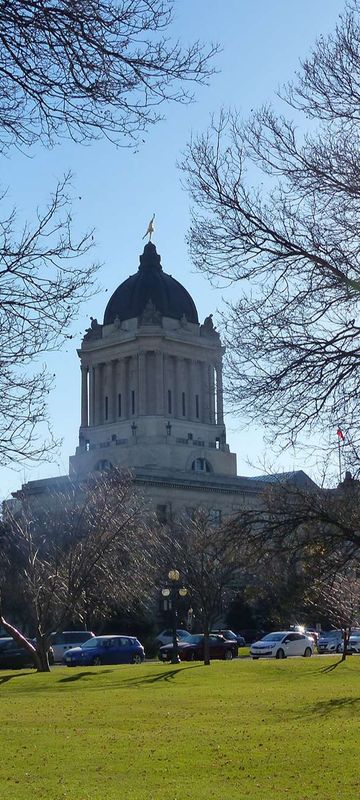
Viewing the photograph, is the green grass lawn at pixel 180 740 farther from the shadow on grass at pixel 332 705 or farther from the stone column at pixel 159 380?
the stone column at pixel 159 380

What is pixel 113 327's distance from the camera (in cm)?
10831

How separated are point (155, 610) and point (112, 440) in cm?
2977

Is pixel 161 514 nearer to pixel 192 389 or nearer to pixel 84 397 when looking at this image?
pixel 192 389

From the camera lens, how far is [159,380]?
4063 inches

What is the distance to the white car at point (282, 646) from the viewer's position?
50469 millimetres

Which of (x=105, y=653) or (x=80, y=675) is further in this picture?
(x=105, y=653)

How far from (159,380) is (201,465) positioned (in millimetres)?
8349

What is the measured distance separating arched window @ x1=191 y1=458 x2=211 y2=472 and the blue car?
5509cm

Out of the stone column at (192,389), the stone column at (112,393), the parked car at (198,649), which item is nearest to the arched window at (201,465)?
the stone column at (192,389)

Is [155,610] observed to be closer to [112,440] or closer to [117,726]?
[112,440]

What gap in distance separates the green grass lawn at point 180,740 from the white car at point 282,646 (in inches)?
708

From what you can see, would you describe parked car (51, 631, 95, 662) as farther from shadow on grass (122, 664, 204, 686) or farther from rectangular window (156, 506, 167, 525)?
rectangular window (156, 506, 167, 525)

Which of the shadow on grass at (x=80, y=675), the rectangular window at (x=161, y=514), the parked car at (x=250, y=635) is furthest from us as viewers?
the rectangular window at (x=161, y=514)

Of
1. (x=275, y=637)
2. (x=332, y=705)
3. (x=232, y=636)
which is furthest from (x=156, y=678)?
(x=232, y=636)
